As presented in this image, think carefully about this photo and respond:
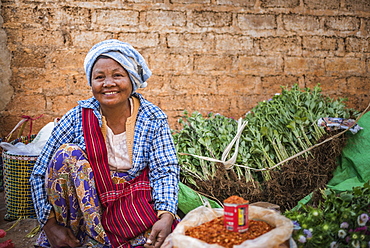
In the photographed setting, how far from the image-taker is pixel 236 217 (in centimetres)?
149

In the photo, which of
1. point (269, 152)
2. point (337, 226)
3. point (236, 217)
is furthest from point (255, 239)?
point (269, 152)

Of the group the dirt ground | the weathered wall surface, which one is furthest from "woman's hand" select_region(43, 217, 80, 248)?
the weathered wall surface

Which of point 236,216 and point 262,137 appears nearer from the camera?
point 236,216

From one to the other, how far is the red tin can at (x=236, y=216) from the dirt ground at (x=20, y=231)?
163cm

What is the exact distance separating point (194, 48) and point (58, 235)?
9.16ft

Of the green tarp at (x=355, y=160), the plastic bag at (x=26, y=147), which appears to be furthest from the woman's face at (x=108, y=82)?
the green tarp at (x=355, y=160)

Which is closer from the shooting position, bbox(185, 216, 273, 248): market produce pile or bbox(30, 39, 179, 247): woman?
bbox(185, 216, 273, 248): market produce pile

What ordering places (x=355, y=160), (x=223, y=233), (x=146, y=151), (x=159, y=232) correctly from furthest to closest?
(x=355, y=160) < (x=146, y=151) < (x=159, y=232) < (x=223, y=233)

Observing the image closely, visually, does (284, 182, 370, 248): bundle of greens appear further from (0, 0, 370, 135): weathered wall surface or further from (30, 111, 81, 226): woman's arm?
(0, 0, 370, 135): weathered wall surface

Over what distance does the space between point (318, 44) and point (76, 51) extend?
2974mm

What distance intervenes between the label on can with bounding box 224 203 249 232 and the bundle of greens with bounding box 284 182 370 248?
0.93ft

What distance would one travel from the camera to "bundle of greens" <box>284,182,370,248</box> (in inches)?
61.3

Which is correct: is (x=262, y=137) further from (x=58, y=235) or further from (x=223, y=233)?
(x=58, y=235)

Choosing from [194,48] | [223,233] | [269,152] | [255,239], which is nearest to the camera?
[255,239]
